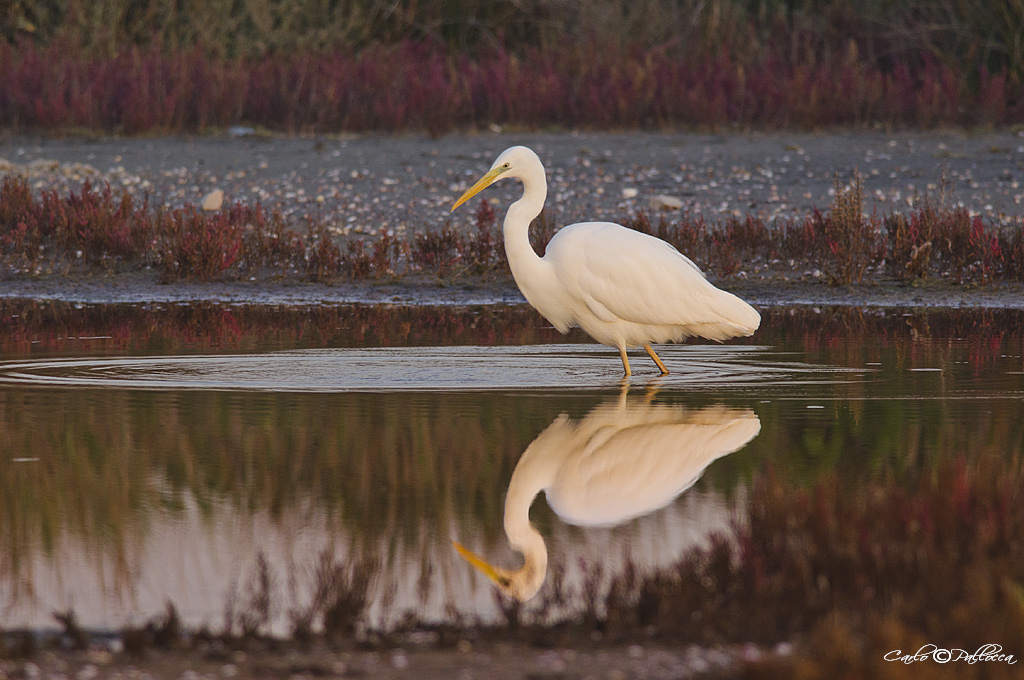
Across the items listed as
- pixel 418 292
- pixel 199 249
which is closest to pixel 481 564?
pixel 418 292

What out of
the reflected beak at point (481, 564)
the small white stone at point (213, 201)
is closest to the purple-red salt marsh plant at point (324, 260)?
the small white stone at point (213, 201)

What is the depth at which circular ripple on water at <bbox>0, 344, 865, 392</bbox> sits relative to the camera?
26.8 feet

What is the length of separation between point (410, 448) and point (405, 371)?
2.22 m

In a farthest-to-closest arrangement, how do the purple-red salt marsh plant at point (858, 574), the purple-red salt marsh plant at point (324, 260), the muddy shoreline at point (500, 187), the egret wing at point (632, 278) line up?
the purple-red salt marsh plant at point (324, 260) < the muddy shoreline at point (500, 187) < the egret wing at point (632, 278) < the purple-red salt marsh plant at point (858, 574)

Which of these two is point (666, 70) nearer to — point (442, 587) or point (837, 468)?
point (837, 468)

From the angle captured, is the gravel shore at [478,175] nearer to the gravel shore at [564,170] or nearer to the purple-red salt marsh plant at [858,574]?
the gravel shore at [564,170]

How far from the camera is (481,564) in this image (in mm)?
4668

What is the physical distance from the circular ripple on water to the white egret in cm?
26

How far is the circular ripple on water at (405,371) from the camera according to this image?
818 cm

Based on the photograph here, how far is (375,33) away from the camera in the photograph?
2442 centimetres

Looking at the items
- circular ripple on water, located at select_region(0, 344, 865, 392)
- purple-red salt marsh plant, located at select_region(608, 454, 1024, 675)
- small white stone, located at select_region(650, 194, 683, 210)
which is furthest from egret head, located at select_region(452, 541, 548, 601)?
small white stone, located at select_region(650, 194, 683, 210)

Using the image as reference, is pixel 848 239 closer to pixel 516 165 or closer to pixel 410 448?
pixel 516 165

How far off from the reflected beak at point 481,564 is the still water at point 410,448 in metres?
0.03

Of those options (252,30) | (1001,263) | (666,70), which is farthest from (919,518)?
(252,30)
